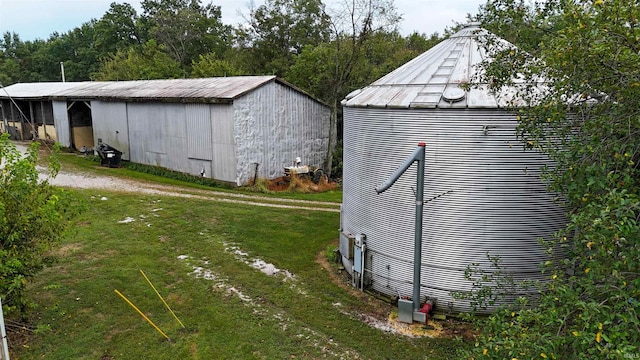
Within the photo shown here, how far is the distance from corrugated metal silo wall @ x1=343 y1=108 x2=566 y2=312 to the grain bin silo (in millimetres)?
22

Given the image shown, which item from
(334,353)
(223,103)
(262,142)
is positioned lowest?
(334,353)

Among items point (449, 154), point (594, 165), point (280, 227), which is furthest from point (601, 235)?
point (280, 227)

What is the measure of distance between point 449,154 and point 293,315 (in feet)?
17.0

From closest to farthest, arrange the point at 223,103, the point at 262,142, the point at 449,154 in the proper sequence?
the point at 449,154 < the point at 223,103 < the point at 262,142

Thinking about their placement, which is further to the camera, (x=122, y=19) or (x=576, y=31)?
(x=122, y=19)

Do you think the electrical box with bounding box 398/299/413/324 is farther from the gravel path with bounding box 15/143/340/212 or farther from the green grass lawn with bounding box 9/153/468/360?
the gravel path with bounding box 15/143/340/212

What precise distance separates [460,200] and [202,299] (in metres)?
6.75

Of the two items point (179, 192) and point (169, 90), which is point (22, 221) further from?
point (169, 90)

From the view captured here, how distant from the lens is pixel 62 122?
3369 centimetres

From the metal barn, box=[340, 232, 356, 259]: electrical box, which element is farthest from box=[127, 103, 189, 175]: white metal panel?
box=[340, 232, 356, 259]: electrical box

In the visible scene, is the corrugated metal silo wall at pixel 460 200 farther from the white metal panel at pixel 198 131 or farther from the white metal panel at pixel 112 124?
the white metal panel at pixel 112 124

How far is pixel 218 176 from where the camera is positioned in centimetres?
2419

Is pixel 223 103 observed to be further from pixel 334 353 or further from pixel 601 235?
pixel 601 235

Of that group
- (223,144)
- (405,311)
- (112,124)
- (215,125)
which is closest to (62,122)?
(112,124)
